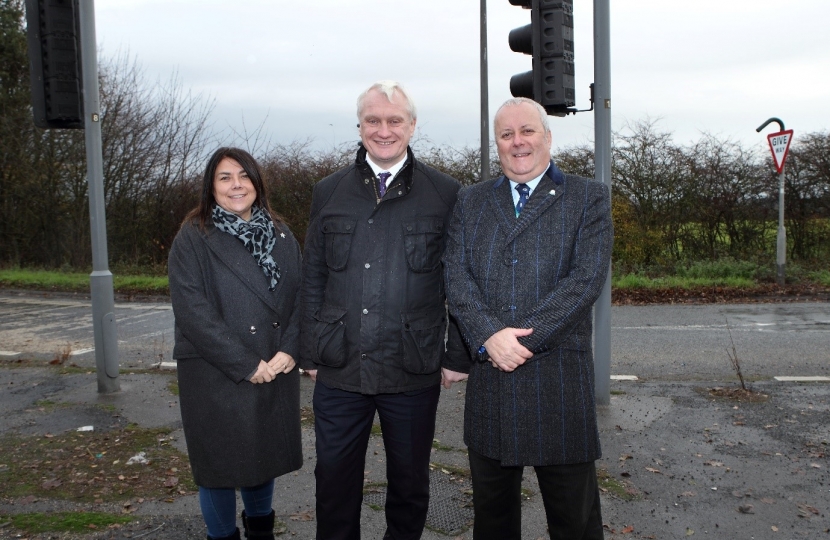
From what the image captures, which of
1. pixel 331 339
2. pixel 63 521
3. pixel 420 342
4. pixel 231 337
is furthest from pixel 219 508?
pixel 420 342

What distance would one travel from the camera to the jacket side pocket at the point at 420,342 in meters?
3.35

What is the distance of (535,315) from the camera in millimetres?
2986

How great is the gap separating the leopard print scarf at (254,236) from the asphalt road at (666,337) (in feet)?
16.9

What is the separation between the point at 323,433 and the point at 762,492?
269cm

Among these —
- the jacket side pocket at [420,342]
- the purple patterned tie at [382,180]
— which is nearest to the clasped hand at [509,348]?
the jacket side pocket at [420,342]

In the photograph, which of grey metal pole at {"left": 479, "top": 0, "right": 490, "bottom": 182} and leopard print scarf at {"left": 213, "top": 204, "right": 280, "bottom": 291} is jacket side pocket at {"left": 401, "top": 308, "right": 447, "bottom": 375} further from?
grey metal pole at {"left": 479, "top": 0, "right": 490, "bottom": 182}

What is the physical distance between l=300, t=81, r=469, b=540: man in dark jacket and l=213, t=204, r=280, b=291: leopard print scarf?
0.17 meters

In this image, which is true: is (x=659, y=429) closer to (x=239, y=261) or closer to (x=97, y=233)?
(x=239, y=261)

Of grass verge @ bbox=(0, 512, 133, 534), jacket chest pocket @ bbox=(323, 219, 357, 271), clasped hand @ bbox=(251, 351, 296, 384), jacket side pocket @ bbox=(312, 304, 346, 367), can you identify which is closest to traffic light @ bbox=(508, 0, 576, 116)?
jacket chest pocket @ bbox=(323, 219, 357, 271)

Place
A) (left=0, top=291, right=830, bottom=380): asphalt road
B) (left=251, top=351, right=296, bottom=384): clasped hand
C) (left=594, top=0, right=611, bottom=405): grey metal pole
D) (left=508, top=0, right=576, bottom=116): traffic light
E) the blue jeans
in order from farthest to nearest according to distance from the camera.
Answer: (left=0, top=291, right=830, bottom=380): asphalt road
(left=594, top=0, right=611, bottom=405): grey metal pole
(left=508, top=0, right=576, bottom=116): traffic light
the blue jeans
(left=251, top=351, right=296, bottom=384): clasped hand

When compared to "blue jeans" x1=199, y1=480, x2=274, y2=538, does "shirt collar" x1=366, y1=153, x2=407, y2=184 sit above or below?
above

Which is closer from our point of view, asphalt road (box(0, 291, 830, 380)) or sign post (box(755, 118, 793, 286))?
asphalt road (box(0, 291, 830, 380))

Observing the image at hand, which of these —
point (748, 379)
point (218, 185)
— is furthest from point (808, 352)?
point (218, 185)

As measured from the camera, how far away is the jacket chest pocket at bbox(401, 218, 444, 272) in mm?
3391
